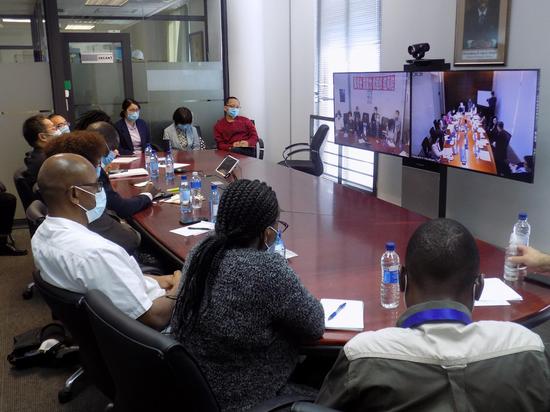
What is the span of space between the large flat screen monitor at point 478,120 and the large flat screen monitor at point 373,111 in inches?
6.1

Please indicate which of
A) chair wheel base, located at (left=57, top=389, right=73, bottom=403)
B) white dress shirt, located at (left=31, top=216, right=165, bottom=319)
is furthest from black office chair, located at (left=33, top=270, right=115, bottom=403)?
chair wheel base, located at (left=57, top=389, right=73, bottom=403)

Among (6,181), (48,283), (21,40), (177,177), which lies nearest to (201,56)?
(21,40)

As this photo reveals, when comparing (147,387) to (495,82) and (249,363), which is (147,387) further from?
(495,82)

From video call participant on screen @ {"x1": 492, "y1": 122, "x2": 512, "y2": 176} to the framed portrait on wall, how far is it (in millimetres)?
648

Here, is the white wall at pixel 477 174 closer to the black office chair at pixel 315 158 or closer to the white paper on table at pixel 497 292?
the black office chair at pixel 315 158

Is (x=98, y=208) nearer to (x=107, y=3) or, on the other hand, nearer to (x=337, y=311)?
Answer: (x=337, y=311)

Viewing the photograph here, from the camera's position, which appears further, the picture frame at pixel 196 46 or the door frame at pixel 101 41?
the picture frame at pixel 196 46

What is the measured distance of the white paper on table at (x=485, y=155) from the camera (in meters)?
3.91

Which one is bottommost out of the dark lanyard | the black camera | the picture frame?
the dark lanyard

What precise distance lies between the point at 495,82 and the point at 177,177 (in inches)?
93.0

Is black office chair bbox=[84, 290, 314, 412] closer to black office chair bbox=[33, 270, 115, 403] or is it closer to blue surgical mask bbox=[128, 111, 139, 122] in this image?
black office chair bbox=[33, 270, 115, 403]

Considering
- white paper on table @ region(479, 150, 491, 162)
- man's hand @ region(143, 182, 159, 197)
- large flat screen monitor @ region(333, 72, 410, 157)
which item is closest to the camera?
man's hand @ region(143, 182, 159, 197)

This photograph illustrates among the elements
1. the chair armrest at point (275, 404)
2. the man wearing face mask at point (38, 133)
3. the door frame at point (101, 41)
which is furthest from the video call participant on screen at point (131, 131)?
the chair armrest at point (275, 404)

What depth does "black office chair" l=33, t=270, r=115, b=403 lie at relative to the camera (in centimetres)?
163
